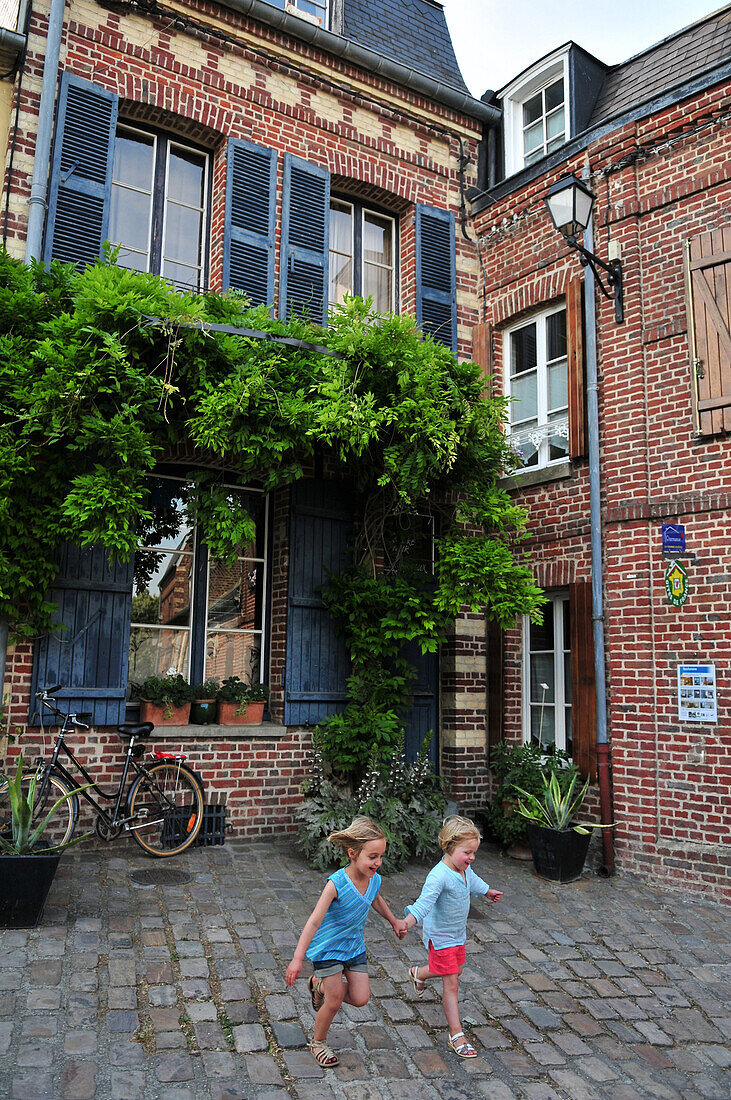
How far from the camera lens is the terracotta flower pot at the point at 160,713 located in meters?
6.69

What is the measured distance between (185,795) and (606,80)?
28.0 feet

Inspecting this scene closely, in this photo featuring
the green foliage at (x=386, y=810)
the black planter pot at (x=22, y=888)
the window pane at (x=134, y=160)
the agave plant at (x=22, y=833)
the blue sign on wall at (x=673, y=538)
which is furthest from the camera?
the window pane at (x=134, y=160)

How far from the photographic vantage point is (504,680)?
833cm

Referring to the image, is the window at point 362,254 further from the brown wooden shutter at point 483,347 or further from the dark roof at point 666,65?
the dark roof at point 666,65

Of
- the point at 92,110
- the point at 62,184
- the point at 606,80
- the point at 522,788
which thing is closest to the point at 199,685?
the point at 522,788

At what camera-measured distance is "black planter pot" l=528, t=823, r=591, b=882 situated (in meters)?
6.52

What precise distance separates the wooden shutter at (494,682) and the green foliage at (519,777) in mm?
412

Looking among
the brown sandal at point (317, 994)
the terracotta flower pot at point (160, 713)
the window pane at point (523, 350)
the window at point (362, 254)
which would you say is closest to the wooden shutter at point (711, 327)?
the window pane at point (523, 350)

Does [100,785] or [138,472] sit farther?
[100,785]

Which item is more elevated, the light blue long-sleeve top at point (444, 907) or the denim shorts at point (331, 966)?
the light blue long-sleeve top at point (444, 907)

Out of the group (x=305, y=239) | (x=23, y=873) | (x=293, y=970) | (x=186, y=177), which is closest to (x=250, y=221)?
(x=305, y=239)

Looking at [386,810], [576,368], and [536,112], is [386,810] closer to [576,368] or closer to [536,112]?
[576,368]

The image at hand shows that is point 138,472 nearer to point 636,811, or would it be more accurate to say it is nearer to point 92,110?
point 92,110

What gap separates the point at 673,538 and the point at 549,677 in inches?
80.8
